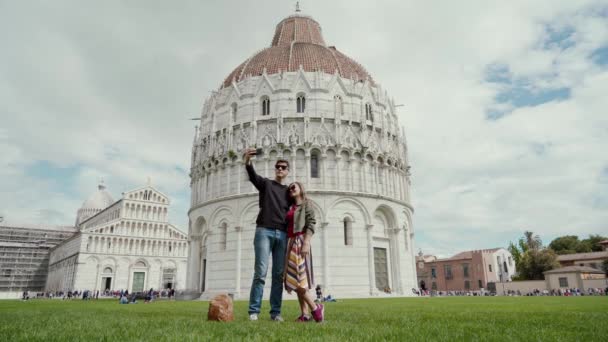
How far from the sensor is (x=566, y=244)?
247ft

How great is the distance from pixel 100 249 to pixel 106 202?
3714 centimetres

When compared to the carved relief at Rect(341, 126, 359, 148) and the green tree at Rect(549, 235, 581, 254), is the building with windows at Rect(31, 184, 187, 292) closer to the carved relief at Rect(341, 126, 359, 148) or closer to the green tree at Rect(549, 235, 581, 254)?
the carved relief at Rect(341, 126, 359, 148)

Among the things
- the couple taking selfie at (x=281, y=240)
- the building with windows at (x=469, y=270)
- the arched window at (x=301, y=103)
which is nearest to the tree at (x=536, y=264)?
the building with windows at (x=469, y=270)

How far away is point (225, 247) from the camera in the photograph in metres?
31.6

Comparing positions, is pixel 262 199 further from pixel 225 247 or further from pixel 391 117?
pixel 391 117

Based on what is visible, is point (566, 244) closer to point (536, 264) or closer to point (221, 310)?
point (536, 264)

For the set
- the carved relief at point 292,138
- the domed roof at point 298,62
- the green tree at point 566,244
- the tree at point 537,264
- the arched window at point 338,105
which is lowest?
the tree at point 537,264

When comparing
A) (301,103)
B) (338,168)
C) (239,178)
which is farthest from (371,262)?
(301,103)

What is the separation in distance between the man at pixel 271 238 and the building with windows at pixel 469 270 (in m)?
61.1

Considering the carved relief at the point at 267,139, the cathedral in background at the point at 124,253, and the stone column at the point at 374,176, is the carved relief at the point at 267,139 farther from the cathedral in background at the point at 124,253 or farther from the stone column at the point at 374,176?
the cathedral in background at the point at 124,253

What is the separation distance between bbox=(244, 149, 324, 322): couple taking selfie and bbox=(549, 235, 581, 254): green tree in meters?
82.0

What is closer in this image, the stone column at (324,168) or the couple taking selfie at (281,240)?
the couple taking selfie at (281,240)

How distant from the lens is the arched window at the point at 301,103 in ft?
109

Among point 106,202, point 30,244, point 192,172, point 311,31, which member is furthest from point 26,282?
point 311,31
